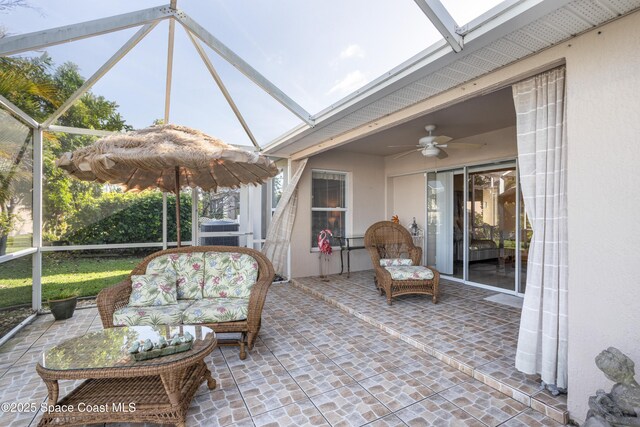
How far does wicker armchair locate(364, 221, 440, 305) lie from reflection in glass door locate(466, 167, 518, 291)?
A: 4.69 feet

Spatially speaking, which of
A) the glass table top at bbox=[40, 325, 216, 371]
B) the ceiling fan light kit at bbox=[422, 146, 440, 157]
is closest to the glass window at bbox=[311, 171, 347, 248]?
the ceiling fan light kit at bbox=[422, 146, 440, 157]

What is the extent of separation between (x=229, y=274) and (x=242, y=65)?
8.55 feet

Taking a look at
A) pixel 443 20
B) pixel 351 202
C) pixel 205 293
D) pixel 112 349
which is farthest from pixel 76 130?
pixel 443 20

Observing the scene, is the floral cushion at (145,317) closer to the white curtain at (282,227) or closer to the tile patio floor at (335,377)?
the tile patio floor at (335,377)

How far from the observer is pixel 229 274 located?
3650 millimetres

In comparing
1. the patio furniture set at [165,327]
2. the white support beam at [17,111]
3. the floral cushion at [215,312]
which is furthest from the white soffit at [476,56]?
the white support beam at [17,111]

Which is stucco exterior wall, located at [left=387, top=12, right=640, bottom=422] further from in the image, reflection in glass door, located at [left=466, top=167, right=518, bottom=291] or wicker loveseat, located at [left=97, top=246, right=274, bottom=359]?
reflection in glass door, located at [left=466, top=167, right=518, bottom=291]

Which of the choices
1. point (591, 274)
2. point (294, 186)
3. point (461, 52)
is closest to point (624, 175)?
point (591, 274)

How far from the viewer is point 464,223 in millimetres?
5977

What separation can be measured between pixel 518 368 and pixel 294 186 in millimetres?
4651

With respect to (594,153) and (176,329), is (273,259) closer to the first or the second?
(176,329)

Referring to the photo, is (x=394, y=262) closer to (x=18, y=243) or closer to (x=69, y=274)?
(x=18, y=243)

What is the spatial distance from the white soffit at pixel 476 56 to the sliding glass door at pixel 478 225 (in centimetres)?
302

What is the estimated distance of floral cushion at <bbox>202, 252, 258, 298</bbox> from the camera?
356 cm
